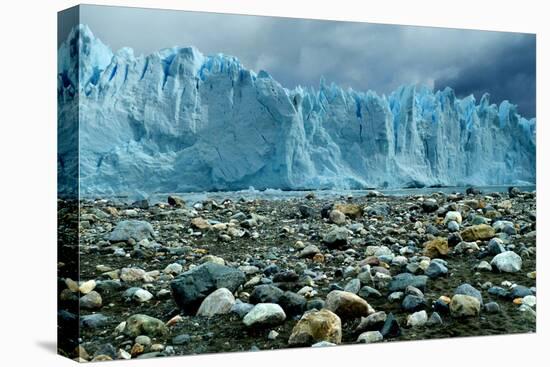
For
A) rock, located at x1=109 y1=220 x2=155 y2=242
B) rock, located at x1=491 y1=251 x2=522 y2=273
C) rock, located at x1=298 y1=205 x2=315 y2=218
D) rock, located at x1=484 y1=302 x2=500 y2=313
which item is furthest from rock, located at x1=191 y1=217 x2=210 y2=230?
rock, located at x1=491 y1=251 x2=522 y2=273

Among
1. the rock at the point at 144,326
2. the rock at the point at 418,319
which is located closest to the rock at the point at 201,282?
the rock at the point at 144,326

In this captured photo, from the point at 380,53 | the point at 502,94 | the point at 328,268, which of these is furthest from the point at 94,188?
the point at 502,94

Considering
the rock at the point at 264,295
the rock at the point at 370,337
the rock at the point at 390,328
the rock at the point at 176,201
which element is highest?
the rock at the point at 176,201

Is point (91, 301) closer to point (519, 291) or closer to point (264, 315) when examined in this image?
point (264, 315)

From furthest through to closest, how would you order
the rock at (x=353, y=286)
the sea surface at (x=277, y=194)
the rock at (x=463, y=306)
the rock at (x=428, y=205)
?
the rock at (x=428, y=205) → the rock at (x=463, y=306) → the rock at (x=353, y=286) → the sea surface at (x=277, y=194)

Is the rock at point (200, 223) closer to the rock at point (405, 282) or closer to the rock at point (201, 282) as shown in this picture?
the rock at point (201, 282)

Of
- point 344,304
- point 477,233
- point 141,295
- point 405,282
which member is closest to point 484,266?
point 477,233

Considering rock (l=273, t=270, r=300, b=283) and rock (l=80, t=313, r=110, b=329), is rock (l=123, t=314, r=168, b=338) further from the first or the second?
rock (l=273, t=270, r=300, b=283)
